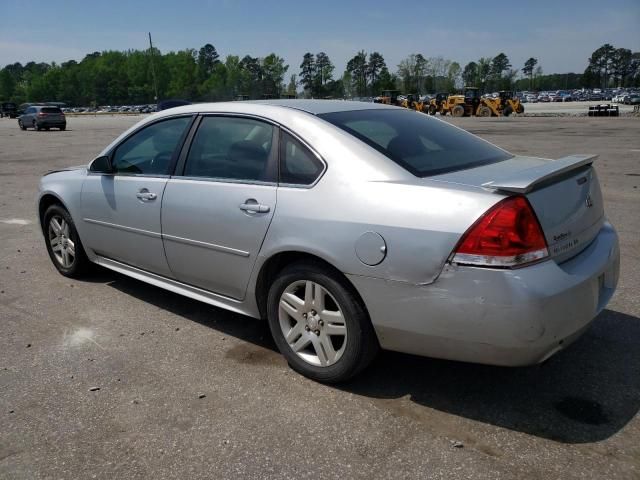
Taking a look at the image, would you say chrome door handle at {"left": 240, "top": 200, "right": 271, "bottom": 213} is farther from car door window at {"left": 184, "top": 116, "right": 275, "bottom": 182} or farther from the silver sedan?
car door window at {"left": 184, "top": 116, "right": 275, "bottom": 182}

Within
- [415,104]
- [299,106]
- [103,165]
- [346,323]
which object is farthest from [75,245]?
[415,104]

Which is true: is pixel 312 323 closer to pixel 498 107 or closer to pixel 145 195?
pixel 145 195

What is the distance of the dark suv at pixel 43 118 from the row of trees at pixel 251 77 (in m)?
79.9

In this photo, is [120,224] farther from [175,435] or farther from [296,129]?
[175,435]

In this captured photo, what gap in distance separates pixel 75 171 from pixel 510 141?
17.1 meters

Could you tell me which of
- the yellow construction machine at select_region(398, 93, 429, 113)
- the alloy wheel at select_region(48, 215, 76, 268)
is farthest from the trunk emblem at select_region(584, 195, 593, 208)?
the yellow construction machine at select_region(398, 93, 429, 113)

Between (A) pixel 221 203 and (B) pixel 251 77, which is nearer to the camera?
(A) pixel 221 203

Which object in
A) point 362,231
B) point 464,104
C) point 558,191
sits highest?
point 464,104

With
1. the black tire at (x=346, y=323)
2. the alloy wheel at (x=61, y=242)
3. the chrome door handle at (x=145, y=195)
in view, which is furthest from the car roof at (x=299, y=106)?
the alloy wheel at (x=61, y=242)

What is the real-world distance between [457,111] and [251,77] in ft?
293

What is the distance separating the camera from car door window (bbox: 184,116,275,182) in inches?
134

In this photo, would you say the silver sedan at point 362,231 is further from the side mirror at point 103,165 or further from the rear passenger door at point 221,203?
the side mirror at point 103,165

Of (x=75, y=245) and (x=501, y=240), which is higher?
(x=501, y=240)

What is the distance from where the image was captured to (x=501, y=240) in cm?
248
